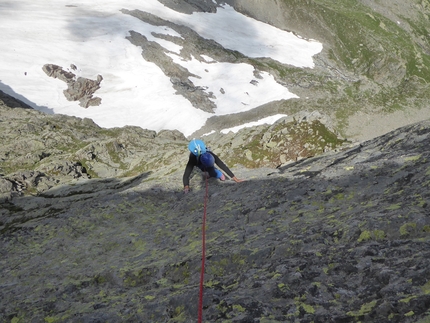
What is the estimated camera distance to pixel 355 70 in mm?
126062

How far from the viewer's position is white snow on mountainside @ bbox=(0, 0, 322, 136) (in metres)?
86.4

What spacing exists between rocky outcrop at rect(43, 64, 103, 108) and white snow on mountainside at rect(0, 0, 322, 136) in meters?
1.26

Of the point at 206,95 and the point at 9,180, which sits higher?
the point at 9,180

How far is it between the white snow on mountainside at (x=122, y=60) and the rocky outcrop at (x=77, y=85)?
4.12 ft

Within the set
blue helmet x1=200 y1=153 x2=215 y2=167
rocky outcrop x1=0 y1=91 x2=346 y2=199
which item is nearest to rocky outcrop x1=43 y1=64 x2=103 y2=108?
rocky outcrop x1=0 y1=91 x2=346 y2=199

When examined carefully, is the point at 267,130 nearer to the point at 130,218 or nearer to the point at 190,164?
the point at 190,164

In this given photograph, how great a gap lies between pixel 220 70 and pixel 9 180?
82.4 metres

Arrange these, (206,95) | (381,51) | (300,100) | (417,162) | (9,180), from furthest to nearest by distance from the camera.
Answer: (381,51) → (300,100) → (206,95) → (9,180) → (417,162)

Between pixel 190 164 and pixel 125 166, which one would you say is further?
pixel 125 166

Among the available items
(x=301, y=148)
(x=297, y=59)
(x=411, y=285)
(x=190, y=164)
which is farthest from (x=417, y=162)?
(x=297, y=59)

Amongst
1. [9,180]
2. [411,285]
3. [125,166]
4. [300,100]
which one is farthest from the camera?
[300,100]

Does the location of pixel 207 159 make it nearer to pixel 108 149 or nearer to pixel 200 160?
pixel 200 160

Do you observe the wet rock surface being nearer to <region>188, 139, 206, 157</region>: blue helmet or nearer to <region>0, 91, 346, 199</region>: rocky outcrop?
<region>188, 139, 206, 157</region>: blue helmet

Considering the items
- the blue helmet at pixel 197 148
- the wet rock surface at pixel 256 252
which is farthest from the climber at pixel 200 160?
the wet rock surface at pixel 256 252
